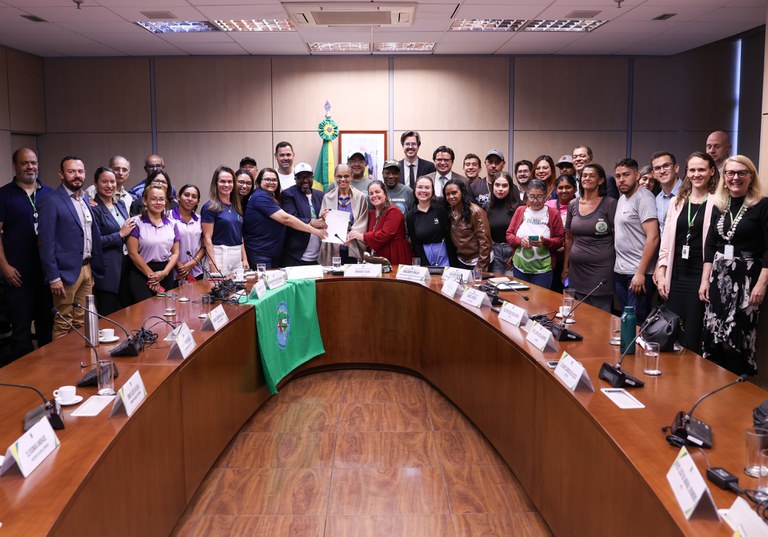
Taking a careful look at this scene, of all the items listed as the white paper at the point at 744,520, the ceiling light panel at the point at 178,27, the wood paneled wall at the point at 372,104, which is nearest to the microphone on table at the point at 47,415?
the white paper at the point at 744,520

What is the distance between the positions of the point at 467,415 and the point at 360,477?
36.2 inches

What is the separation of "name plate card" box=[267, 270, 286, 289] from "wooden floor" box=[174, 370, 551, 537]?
2.45 feet

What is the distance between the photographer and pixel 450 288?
4094mm

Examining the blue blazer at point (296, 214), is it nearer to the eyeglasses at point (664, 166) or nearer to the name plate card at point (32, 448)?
the eyeglasses at point (664, 166)

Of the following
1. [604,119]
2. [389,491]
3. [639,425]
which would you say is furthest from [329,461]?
[604,119]

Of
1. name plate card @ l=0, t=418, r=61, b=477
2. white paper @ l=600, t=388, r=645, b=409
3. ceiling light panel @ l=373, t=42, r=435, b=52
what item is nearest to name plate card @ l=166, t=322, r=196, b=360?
name plate card @ l=0, t=418, r=61, b=477

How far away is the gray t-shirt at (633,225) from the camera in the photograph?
4332 mm

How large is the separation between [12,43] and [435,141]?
4.77 metres

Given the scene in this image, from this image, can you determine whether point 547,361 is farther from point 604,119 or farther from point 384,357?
point 604,119

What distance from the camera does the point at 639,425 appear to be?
6.20ft

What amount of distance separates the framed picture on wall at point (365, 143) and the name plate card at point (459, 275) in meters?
3.73

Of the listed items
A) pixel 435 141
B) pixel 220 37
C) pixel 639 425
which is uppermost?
pixel 220 37

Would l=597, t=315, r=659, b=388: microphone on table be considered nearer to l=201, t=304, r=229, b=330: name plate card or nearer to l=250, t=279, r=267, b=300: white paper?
l=201, t=304, r=229, b=330: name plate card

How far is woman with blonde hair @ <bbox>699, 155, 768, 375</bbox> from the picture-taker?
11.3 ft
